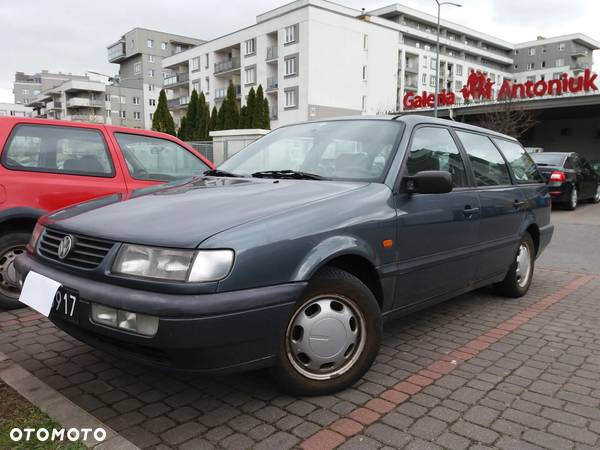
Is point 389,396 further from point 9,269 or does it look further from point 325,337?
point 9,269

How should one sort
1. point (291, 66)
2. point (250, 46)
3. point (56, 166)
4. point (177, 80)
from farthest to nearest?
point (177, 80), point (250, 46), point (291, 66), point (56, 166)

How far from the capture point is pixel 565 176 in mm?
13266

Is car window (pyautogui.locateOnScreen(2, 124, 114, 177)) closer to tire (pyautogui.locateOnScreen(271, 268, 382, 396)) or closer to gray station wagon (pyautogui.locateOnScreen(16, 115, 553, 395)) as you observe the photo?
gray station wagon (pyautogui.locateOnScreen(16, 115, 553, 395))

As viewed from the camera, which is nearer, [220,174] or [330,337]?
[330,337]

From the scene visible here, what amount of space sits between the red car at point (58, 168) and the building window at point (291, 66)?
3885 cm

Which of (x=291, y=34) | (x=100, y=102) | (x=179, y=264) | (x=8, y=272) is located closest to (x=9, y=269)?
(x=8, y=272)

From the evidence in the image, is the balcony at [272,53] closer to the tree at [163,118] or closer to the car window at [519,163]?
the tree at [163,118]

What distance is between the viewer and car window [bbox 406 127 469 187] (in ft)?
11.6

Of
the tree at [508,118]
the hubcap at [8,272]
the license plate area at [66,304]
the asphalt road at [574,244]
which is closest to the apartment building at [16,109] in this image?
the tree at [508,118]

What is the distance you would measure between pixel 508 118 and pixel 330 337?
31055 mm

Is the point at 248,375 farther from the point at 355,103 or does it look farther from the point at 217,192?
the point at 355,103

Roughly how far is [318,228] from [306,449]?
3.54 feet

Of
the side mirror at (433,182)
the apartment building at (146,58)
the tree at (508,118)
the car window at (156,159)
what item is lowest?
the side mirror at (433,182)

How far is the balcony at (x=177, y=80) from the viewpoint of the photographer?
58500 mm
